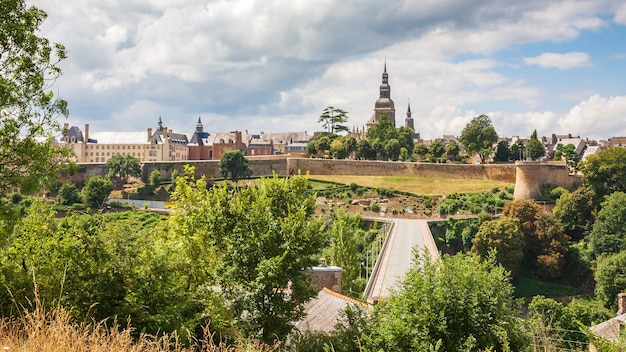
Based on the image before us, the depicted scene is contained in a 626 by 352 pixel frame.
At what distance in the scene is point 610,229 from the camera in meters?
45.9

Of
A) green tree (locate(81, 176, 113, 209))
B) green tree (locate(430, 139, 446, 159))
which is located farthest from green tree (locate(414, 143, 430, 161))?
green tree (locate(81, 176, 113, 209))

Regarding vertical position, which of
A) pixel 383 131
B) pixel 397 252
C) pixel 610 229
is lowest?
pixel 397 252

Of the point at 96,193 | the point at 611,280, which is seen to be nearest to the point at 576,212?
the point at 611,280

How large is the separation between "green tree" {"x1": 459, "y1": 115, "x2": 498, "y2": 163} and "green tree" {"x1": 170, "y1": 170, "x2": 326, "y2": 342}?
64.3 m

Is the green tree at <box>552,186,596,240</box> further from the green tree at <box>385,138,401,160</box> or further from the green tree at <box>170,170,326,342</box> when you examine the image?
the green tree at <box>170,170,326,342</box>

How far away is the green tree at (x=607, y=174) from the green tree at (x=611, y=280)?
55.9ft

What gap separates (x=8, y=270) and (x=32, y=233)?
1.27 metres

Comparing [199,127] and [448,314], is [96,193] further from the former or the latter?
[448,314]

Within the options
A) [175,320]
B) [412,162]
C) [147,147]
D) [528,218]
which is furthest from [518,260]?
[147,147]

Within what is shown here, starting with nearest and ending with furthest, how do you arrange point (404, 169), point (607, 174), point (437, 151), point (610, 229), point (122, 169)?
point (610, 229) → point (607, 174) → point (404, 169) → point (122, 169) → point (437, 151)

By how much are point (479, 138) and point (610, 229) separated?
3045cm

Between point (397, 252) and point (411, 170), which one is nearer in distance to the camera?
point (397, 252)

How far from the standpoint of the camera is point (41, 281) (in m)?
9.52

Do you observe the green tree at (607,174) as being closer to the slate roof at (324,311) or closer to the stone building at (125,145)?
the slate roof at (324,311)
